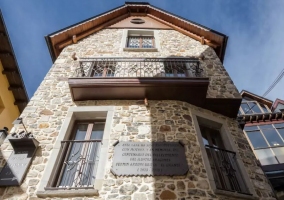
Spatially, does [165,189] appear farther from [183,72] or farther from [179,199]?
[183,72]

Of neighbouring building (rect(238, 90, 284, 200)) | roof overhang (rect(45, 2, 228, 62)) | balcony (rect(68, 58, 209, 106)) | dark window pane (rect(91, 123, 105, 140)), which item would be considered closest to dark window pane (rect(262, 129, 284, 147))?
neighbouring building (rect(238, 90, 284, 200))

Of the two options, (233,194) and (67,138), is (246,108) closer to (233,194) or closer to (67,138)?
(233,194)

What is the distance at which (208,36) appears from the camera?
929cm

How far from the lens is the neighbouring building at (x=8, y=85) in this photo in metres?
7.89

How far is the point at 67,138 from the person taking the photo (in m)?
5.13

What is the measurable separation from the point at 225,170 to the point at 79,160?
10.4 feet

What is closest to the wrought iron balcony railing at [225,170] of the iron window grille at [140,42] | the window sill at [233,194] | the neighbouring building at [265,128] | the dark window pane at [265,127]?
the window sill at [233,194]

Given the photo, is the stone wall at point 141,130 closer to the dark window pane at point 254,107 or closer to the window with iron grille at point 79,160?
the window with iron grille at point 79,160

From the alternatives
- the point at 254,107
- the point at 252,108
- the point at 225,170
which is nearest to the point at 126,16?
the point at 225,170

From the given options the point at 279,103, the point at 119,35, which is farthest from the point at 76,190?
the point at 279,103

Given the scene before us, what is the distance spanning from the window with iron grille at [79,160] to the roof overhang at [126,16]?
4.77m

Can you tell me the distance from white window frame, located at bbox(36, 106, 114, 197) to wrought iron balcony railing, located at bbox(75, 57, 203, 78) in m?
1.47

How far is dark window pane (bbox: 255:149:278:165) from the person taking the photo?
1012cm

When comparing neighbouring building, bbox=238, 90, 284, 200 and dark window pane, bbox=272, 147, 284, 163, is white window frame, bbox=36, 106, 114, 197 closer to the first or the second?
neighbouring building, bbox=238, 90, 284, 200
